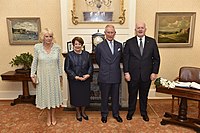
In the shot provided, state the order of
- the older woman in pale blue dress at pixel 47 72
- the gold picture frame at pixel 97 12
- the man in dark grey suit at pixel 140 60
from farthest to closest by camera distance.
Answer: the gold picture frame at pixel 97 12, the man in dark grey suit at pixel 140 60, the older woman in pale blue dress at pixel 47 72

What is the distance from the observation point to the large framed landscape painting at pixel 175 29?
169 inches

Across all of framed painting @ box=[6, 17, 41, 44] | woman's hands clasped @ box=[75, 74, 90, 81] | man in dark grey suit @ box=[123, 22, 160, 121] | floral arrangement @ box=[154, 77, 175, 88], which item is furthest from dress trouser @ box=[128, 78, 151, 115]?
framed painting @ box=[6, 17, 41, 44]

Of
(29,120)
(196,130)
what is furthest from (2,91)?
(196,130)

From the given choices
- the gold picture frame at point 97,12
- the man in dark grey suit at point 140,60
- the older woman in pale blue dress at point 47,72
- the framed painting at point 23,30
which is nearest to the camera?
the older woman in pale blue dress at point 47,72

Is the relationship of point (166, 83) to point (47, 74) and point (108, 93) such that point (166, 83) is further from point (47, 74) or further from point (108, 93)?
point (47, 74)

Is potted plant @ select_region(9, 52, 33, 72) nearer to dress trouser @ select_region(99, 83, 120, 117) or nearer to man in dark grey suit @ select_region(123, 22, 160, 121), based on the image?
dress trouser @ select_region(99, 83, 120, 117)

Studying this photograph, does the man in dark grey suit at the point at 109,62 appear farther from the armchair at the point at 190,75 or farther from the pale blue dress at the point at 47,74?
the armchair at the point at 190,75

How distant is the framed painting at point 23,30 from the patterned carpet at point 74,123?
137 centimetres

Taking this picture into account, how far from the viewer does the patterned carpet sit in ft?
10.2

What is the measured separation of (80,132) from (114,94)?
0.80m

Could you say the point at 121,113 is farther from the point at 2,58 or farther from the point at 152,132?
the point at 2,58

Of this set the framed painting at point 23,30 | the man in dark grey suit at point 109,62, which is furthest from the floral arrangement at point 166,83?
the framed painting at point 23,30

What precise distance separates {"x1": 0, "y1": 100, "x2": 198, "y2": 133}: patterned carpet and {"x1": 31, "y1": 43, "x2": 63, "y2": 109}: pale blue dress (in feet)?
1.24

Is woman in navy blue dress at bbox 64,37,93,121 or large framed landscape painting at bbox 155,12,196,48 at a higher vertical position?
large framed landscape painting at bbox 155,12,196,48
